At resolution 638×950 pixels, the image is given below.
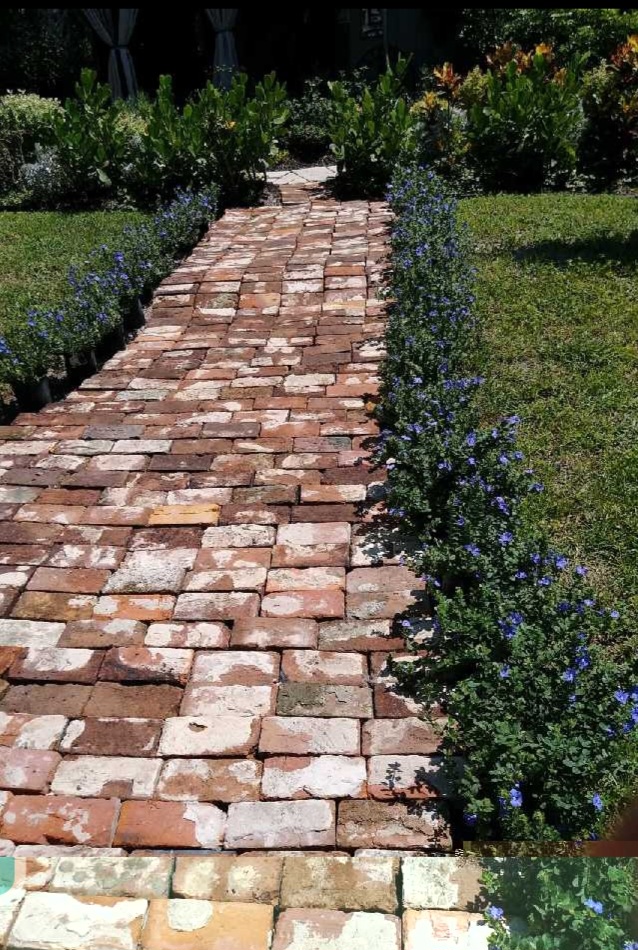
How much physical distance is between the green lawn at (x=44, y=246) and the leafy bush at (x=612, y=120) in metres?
5.58

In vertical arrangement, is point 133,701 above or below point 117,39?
below

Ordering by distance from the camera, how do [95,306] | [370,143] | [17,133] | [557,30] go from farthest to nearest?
[557,30] < [17,133] < [370,143] < [95,306]

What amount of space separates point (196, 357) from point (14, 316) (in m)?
1.86

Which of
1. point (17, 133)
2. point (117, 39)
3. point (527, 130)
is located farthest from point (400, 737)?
point (117, 39)

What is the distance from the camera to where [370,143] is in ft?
31.1

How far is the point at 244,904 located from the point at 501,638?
1141 millimetres

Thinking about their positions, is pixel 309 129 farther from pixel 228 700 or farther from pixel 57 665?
pixel 228 700

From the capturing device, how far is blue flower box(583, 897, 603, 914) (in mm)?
1810

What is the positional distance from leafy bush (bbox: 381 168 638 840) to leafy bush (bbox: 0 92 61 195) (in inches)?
341

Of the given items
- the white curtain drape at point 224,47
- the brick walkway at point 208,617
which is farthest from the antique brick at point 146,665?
the white curtain drape at point 224,47

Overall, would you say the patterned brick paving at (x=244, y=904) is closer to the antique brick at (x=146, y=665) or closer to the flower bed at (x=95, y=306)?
the antique brick at (x=146, y=665)

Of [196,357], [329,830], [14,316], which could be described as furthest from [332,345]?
[329,830]

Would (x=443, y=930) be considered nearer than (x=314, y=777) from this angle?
Yes

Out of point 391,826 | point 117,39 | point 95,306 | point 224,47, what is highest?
point 117,39
